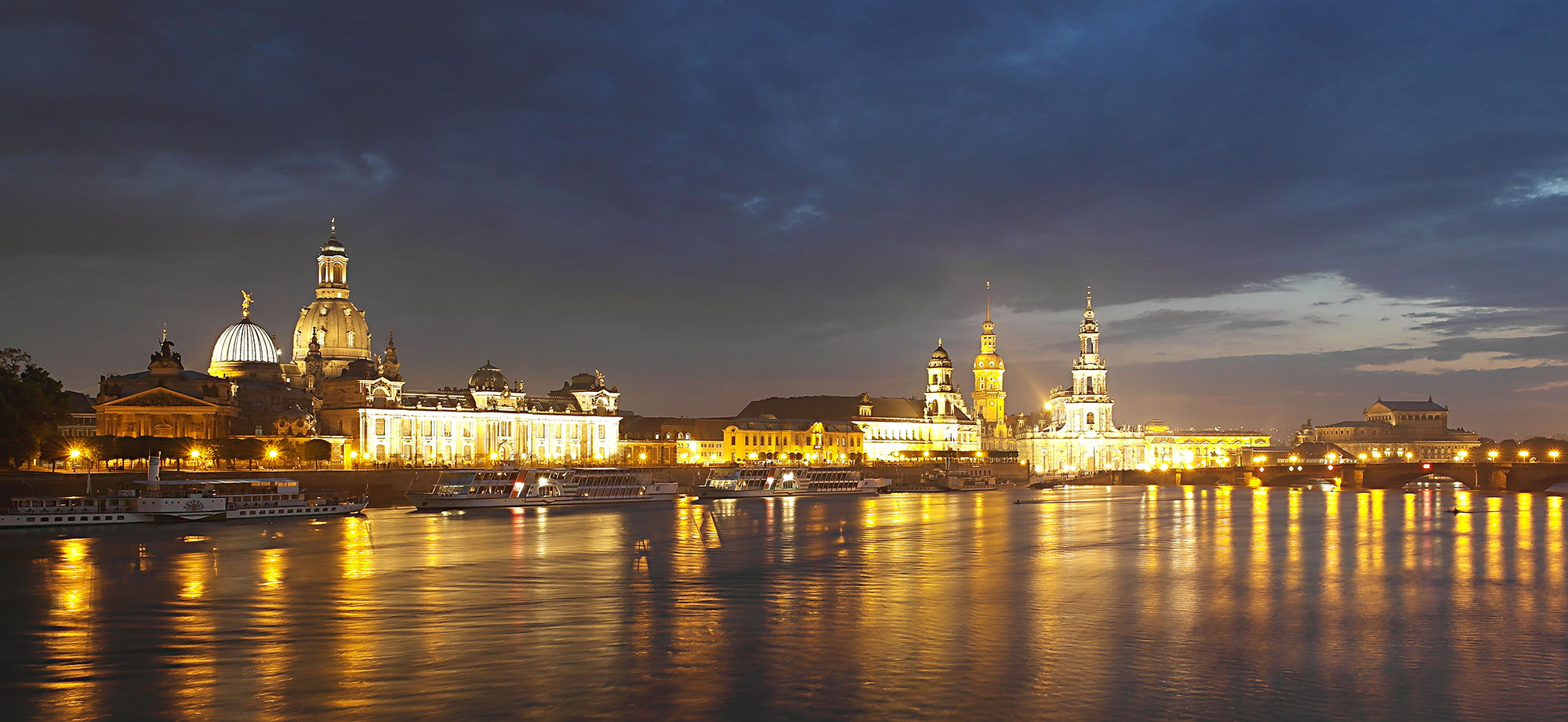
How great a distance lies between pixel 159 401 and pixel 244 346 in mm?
36925

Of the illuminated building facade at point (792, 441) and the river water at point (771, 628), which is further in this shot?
the illuminated building facade at point (792, 441)

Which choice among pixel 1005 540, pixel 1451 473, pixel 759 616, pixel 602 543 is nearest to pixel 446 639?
pixel 759 616

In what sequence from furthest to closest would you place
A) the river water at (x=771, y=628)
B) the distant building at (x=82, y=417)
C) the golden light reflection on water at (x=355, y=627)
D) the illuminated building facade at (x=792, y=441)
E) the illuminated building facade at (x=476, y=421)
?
the illuminated building facade at (x=792, y=441), the illuminated building facade at (x=476, y=421), the distant building at (x=82, y=417), the golden light reflection on water at (x=355, y=627), the river water at (x=771, y=628)

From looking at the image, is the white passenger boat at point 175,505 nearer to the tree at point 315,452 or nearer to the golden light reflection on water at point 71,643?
the golden light reflection on water at point 71,643

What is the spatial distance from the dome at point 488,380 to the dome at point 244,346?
2236cm

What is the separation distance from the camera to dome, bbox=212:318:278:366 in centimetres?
14388

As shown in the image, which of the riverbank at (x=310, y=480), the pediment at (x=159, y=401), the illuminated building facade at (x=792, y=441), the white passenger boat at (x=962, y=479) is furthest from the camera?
the illuminated building facade at (x=792, y=441)

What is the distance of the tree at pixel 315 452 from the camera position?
10831 centimetres

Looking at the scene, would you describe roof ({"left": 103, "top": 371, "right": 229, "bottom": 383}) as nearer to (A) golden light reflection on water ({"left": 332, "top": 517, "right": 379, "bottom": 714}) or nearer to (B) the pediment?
(B) the pediment

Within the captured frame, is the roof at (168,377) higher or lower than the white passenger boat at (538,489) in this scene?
higher

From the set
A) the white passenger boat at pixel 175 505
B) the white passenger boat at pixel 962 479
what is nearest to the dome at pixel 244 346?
the white passenger boat at pixel 175 505

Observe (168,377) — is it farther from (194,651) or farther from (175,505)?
(194,651)

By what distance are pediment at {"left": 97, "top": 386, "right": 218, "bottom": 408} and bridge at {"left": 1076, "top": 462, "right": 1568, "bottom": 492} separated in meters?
114

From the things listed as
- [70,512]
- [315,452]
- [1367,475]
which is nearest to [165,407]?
[315,452]
